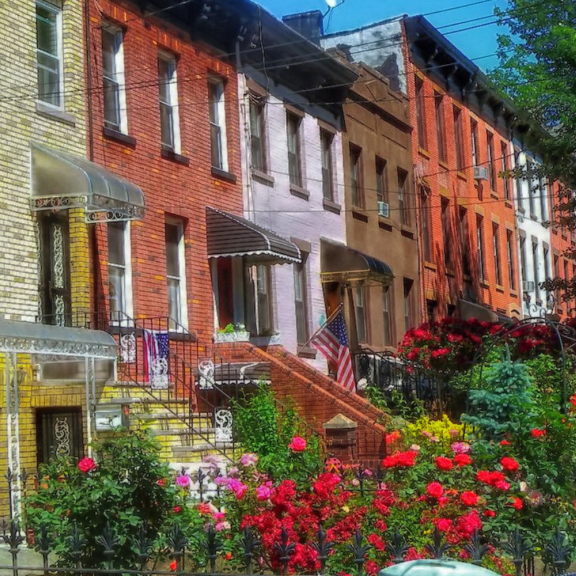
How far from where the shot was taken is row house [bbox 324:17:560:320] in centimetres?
3278

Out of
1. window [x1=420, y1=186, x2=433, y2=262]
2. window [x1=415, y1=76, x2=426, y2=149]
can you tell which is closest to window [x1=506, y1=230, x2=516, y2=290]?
window [x1=420, y1=186, x2=433, y2=262]

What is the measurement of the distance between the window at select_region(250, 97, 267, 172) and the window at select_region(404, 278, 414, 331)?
27.0 ft

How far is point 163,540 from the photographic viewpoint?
9.07 m

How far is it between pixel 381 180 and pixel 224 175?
8760 millimetres

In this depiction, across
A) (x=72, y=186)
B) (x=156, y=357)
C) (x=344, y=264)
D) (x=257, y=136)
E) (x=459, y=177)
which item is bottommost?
(x=156, y=357)

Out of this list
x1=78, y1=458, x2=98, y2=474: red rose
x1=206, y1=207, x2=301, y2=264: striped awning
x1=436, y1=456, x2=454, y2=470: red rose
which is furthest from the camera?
x1=206, y1=207, x2=301, y2=264: striped awning

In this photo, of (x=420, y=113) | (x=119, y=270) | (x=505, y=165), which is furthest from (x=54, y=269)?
(x=505, y=165)

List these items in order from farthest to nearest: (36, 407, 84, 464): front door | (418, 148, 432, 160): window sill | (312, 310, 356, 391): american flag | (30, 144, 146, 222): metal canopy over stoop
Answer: (418, 148, 432, 160): window sill → (312, 310, 356, 391): american flag → (36, 407, 84, 464): front door → (30, 144, 146, 222): metal canopy over stoop

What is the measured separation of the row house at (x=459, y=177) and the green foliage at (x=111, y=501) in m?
20.7

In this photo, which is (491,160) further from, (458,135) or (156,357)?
(156,357)

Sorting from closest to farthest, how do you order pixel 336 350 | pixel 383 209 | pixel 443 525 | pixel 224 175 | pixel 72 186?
pixel 443 525
pixel 72 186
pixel 224 175
pixel 336 350
pixel 383 209

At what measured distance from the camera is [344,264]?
26.0 m

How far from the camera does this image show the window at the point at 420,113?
33125mm

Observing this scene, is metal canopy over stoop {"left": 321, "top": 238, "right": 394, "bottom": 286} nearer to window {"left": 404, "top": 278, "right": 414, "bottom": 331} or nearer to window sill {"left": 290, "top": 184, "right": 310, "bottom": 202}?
window sill {"left": 290, "top": 184, "right": 310, "bottom": 202}
